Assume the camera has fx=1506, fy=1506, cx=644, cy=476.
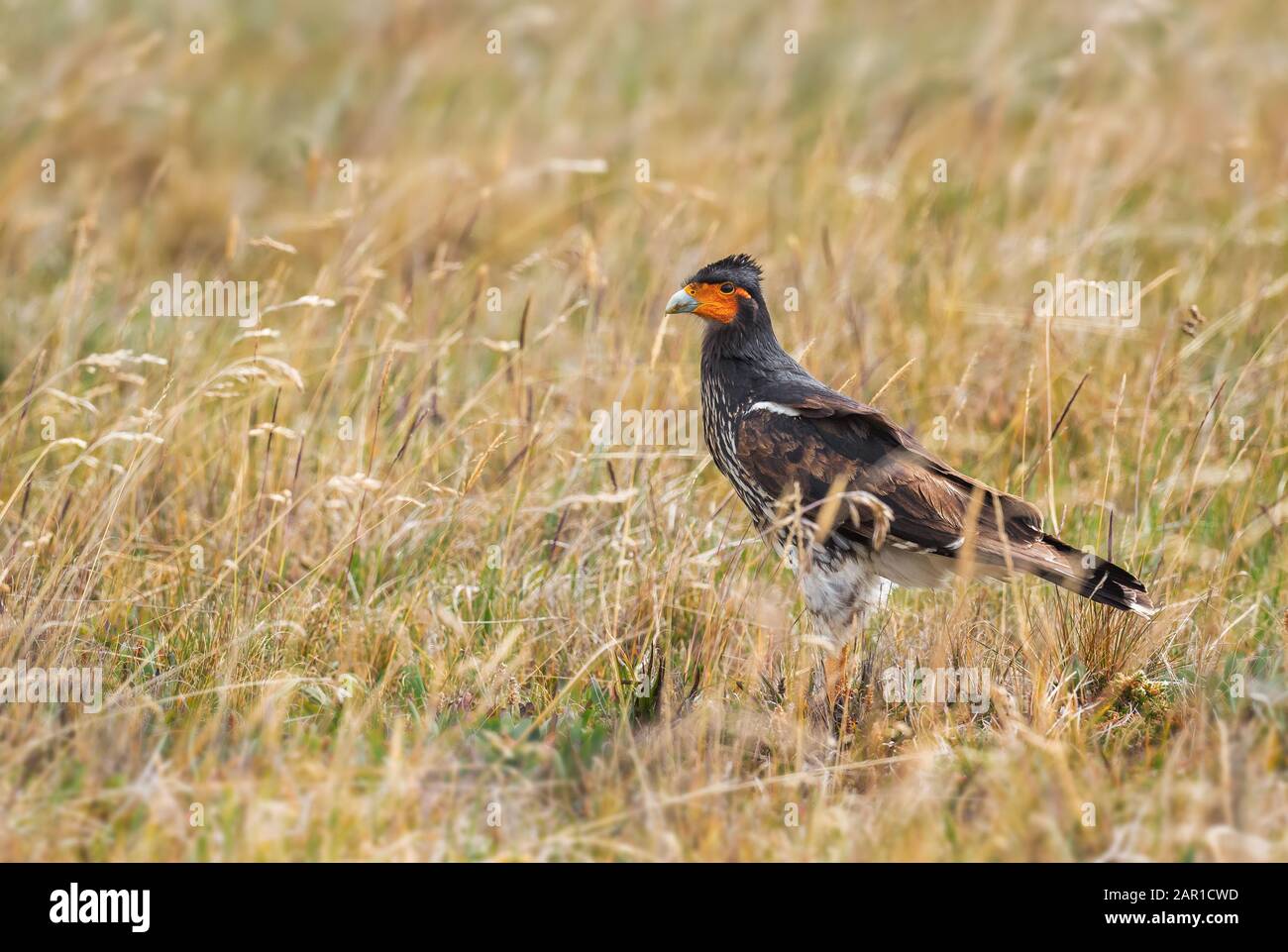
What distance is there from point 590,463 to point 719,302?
0.78 metres

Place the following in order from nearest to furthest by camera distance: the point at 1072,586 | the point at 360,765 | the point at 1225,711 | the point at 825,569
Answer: the point at 360,765, the point at 1225,711, the point at 1072,586, the point at 825,569

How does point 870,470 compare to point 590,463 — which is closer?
point 870,470

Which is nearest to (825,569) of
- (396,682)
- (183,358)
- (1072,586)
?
(1072,586)

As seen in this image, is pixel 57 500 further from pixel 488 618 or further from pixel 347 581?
pixel 488 618

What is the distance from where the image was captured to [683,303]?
4.98 m

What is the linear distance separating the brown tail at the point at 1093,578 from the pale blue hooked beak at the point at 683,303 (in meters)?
1.35

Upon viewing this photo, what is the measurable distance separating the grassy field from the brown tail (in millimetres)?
200

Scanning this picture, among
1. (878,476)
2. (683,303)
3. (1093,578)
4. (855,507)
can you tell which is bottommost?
(1093,578)

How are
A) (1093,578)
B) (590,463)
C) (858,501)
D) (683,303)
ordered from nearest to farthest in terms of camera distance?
1. (1093,578)
2. (858,501)
3. (683,303)
4. (590,463)

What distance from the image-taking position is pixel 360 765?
3834mm

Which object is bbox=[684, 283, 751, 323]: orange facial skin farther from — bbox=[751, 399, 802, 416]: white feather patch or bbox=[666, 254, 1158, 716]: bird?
bbox=[751, 399, 802, 416]: white feather patch

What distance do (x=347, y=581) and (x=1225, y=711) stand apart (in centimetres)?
268

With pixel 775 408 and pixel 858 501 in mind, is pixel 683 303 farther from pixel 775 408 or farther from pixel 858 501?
pixel 858 501

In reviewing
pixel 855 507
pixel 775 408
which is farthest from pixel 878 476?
pixel 775 408
